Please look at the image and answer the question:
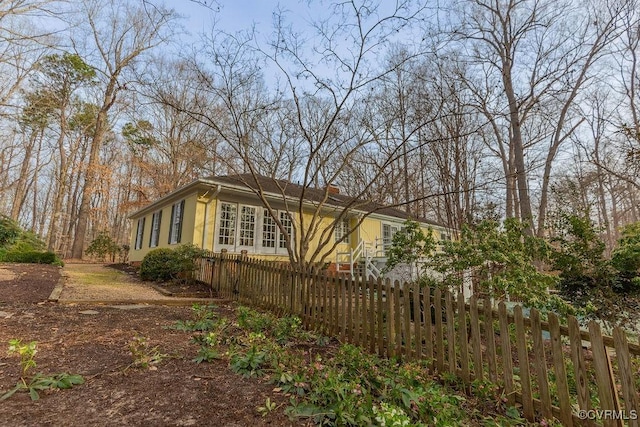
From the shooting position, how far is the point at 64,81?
2114 centimetres

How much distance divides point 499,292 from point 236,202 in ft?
30.1

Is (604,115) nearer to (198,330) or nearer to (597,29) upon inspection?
(597,29)

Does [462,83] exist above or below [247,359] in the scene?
above

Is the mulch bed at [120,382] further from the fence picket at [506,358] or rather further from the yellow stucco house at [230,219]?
the yellow stucco house at [230,219]

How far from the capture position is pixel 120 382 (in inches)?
107

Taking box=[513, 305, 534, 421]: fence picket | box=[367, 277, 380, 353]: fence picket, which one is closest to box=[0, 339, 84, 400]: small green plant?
box=[367, 277, 380, 353]: fence picket

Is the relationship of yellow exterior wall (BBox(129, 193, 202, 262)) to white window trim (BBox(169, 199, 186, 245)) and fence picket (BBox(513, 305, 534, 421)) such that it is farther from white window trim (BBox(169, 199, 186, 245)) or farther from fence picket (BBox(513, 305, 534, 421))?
fence picket (BBox(513, 305, 534, 421))

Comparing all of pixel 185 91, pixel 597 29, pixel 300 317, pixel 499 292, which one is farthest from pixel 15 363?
pixel 597 29

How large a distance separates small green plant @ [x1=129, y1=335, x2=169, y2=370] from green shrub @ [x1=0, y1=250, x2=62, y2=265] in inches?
470

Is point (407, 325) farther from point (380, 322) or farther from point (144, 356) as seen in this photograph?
point (144, 356)

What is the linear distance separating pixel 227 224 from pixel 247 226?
775mm

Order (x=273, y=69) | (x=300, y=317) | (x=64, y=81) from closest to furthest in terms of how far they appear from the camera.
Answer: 1. (x=300, y=317)
2. (x=273, y=69)
3. (x=64, y=81)

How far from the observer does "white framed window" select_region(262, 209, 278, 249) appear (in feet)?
40.9

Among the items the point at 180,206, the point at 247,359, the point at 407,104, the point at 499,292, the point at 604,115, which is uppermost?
the point at 604,115
